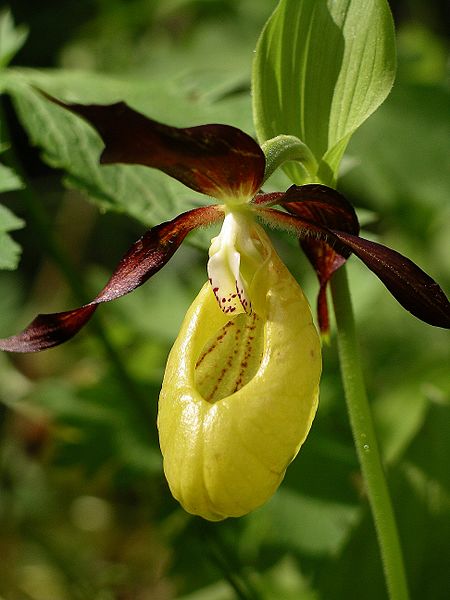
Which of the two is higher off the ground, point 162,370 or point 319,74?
point 319,74

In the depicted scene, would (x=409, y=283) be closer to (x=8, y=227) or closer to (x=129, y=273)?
(x=129, y=273)

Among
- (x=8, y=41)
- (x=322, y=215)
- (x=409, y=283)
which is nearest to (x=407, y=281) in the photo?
(x=409, y=283)

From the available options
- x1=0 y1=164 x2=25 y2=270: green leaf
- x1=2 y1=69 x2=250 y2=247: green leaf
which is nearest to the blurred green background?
x1=2 y1=69 x2=250 y2=247: green leaf

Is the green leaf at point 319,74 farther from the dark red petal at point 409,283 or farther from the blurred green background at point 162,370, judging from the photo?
the blurred green background at point 162,370

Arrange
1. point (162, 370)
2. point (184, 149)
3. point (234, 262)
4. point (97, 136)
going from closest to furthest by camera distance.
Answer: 1. point (184, 149)
2. point (234, 262)
3. point (97, 136)
4. point (162, 370)

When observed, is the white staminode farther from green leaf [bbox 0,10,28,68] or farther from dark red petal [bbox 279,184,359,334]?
green leaf [bbox 0,10,28,68]

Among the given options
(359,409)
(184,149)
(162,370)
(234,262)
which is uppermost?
(184,149)
